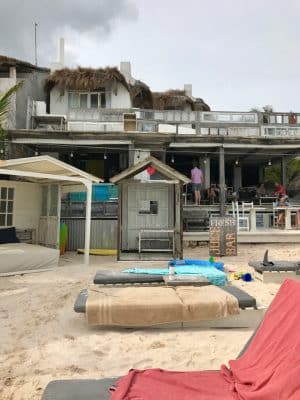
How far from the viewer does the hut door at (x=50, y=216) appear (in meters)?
12.2

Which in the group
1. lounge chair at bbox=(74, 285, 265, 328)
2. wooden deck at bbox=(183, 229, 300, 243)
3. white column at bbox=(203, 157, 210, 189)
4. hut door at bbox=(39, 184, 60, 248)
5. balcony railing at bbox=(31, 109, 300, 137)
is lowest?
lounge chair at bbox=(74, 285, 265, 328)

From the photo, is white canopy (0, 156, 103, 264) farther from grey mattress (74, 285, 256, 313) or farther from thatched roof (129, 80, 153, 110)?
thatched roof (129, 80, 153, 110)

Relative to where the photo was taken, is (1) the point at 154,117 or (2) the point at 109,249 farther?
(1) the point at 154,117

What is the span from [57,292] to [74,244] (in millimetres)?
6464

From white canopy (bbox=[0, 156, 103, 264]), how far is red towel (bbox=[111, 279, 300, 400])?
25.1ft

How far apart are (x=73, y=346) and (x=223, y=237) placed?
26.6 ft

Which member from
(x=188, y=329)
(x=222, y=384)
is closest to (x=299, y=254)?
(x=188, y=329)

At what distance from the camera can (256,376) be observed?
8.64ft

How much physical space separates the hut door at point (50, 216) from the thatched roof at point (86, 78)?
28.8 ft

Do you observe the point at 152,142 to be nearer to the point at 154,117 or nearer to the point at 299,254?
the point at 154,117

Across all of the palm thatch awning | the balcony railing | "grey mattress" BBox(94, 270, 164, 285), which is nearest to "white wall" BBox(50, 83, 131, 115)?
the balcony railing

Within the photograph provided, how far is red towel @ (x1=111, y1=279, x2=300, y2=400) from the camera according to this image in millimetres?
2338

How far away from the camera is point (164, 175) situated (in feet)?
39.3

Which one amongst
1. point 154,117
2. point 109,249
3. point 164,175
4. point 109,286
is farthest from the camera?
point 154,117
